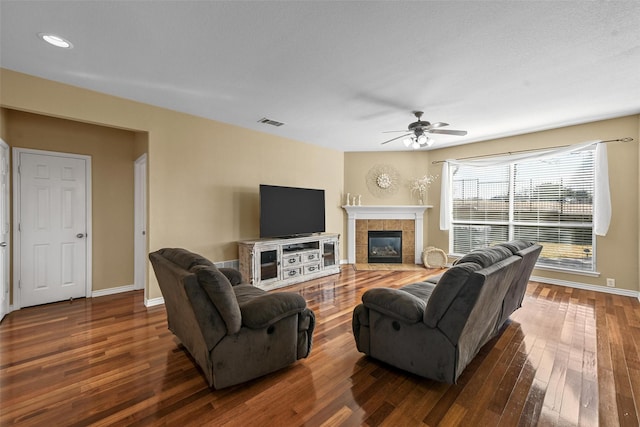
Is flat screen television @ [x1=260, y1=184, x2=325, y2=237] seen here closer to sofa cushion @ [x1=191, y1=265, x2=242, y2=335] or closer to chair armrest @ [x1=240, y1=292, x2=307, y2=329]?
chair armrest @ [x1=240, y1=292, x2=307, y2=329]

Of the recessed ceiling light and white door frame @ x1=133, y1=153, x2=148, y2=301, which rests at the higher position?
the recessed ceiling light

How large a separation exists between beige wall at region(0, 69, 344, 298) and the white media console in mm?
461

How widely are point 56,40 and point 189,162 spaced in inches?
74.2

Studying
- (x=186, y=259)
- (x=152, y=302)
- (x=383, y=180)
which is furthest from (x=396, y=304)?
(x=383, y=180)

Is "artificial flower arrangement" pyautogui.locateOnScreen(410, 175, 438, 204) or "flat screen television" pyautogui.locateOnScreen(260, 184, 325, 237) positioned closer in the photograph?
"flat screen television" pyautogui.locateOnScreen(260, 184, 325, 237)

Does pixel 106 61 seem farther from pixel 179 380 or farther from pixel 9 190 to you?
pixel 179 380

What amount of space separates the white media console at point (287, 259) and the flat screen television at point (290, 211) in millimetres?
157

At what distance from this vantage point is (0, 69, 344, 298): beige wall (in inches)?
121

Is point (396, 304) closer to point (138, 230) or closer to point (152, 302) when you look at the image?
point (152, 302)

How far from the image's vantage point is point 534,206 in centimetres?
502

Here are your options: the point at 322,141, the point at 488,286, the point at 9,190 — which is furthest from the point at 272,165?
the point at 488,286

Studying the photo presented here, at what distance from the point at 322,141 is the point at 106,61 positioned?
3571mm

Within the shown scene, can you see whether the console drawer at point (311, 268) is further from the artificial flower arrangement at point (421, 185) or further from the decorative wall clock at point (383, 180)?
the artificial flower arrangement at point (421, 185)

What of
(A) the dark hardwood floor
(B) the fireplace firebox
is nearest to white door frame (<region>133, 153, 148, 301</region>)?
(A) the dark hardwood floor
